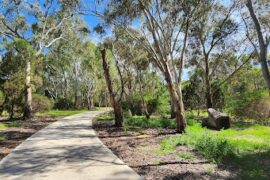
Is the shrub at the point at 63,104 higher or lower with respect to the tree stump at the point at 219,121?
higher

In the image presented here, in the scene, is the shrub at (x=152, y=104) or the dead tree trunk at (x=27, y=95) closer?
the dead tree trunk at (x=27, y=95)

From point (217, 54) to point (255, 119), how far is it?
12154 millimetres

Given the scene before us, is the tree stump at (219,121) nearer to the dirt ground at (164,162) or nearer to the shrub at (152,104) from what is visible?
the dirt ground at (164,162)

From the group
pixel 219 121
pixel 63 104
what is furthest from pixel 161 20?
pixel 63 104

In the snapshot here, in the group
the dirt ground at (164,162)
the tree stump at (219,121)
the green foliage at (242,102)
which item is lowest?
the dirt ground at (164,162)

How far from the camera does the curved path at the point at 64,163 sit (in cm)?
778

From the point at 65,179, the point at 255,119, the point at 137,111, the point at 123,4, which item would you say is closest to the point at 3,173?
the point at 65,179

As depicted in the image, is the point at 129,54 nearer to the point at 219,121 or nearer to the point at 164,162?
the point at 219,121

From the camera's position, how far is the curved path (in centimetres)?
778

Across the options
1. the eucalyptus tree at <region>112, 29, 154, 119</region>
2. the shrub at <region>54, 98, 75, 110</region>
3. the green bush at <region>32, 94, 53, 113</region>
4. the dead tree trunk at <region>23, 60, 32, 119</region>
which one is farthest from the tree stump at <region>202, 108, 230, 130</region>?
the shrub at <region>54, 98, 75, 110</region>

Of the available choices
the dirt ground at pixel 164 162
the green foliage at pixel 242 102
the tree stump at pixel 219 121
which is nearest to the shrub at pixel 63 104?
the green foliage at pixel 242 102

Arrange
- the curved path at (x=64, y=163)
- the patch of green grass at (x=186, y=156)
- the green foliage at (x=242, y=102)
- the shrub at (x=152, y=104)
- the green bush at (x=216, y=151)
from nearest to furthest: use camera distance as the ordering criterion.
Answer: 1. the curved path at (x=64, y=163)
2. the green bush at (x=216, y=151)
3. the patch of green grass at (x=186, y=156)
4. the green foliage at (x=242, y=102)
5. the shrub at (x=152, y=104)

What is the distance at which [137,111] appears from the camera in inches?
1325

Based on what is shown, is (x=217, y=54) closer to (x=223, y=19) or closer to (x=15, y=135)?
(x=223, y=19)
